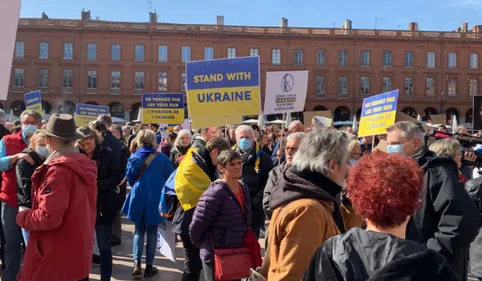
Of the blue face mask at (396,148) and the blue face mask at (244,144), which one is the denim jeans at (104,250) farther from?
the blue face mask at (396,148)

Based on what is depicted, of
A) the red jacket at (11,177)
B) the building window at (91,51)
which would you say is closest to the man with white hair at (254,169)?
the red jacket at (11,177)

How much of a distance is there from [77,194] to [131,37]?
148 ft

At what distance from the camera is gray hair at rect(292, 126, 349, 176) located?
8.57ft

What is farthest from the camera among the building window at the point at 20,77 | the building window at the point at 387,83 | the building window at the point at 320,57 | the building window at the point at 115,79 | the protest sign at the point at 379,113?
the building window at the point at 387,83

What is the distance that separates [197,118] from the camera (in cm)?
699

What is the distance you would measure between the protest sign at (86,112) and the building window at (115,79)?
34.1 m

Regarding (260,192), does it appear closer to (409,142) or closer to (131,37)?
(409,142)

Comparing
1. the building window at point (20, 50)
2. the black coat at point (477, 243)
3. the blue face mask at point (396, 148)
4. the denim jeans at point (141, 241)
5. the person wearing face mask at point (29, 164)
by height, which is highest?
the building window at point (20, 50)

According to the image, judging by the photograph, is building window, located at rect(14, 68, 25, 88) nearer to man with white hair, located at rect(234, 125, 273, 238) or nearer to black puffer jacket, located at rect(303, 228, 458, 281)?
man with white hair, located at rect(234, 125, 273, 238)

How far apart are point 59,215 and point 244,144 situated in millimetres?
2983

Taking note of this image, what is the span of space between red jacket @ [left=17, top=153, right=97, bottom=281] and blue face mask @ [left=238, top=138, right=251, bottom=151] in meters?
2.68

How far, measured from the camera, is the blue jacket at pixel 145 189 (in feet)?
18.9

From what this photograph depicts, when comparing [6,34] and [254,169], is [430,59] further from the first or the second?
[6,34]

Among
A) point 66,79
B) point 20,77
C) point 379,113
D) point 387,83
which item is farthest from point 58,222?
point 387,83
